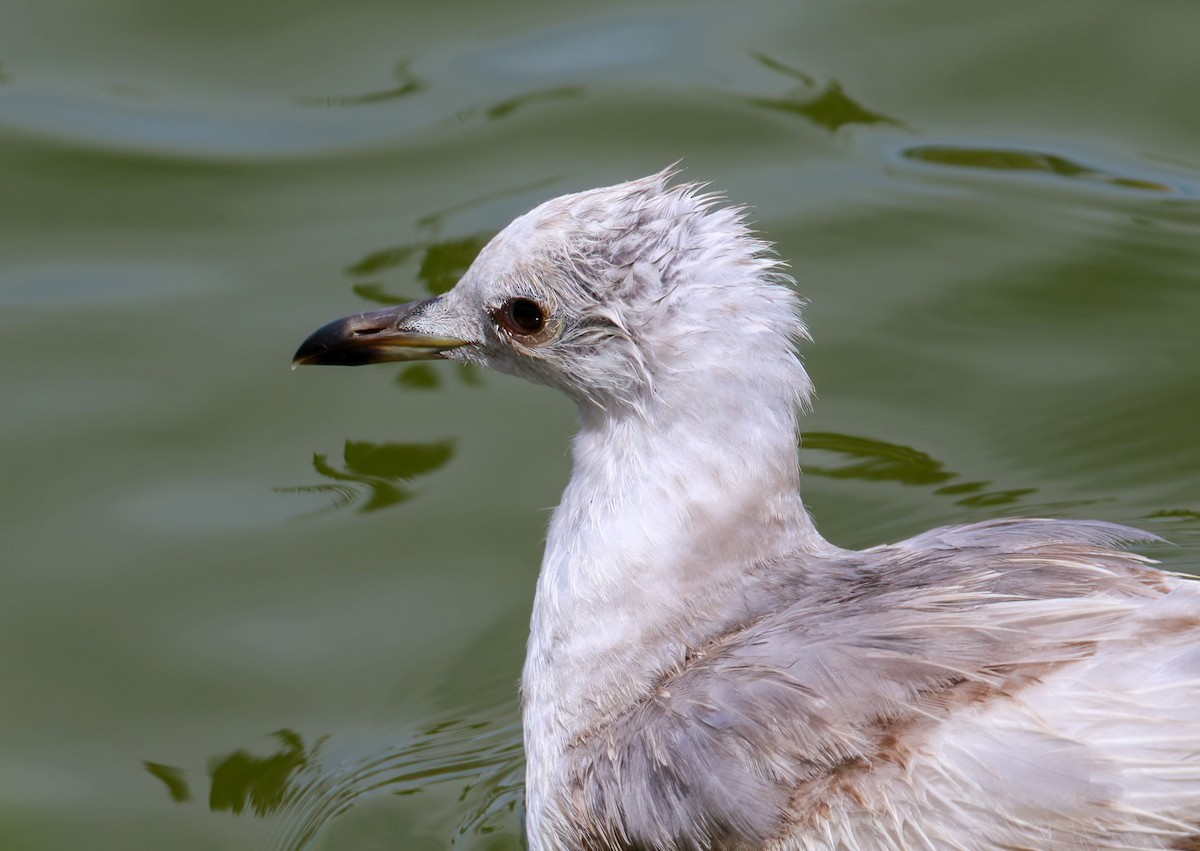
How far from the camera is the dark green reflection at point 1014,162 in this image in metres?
6.93

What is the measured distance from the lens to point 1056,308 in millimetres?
6348

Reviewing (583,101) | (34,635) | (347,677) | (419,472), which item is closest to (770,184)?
(583,101)

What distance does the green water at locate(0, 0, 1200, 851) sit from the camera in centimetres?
495

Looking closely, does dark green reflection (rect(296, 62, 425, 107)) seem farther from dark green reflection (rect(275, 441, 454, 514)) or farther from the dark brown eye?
the dark brown eye

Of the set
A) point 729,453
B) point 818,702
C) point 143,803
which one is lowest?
point 143,803

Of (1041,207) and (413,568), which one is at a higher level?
(1041,207)

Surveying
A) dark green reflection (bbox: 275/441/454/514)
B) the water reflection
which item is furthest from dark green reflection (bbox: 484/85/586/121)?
the water reflection

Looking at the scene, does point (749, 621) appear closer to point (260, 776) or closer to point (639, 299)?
point (639, 299)

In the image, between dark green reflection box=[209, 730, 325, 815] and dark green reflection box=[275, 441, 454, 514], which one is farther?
dark green reflection box=[275, 441, 454, 514]

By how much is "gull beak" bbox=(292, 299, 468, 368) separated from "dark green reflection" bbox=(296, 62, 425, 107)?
3.17m

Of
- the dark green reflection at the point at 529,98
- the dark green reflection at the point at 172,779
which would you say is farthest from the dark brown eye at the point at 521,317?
the dark green reflection at the point at 529,98

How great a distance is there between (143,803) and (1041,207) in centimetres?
424

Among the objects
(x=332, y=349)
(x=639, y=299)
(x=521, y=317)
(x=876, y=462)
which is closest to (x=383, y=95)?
(x=876, y=462)

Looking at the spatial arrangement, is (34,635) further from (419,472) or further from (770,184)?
(770,184)
